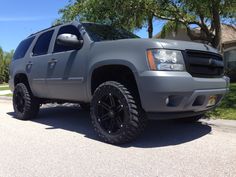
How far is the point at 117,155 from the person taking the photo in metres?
4.73

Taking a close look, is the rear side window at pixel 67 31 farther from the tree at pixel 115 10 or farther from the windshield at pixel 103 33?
the tree at pixel 115 10

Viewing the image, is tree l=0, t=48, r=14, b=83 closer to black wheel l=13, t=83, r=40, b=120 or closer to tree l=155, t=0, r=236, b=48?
tree l=155, t=0, r=236, b=48

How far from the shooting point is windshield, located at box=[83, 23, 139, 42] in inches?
239

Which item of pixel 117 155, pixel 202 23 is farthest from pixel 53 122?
pixel 202 23

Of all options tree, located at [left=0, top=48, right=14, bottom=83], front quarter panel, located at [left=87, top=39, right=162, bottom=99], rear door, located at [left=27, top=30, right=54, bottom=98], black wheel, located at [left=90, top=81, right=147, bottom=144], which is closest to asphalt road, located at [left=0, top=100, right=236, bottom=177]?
black wheel, located at [left=90, top=81, right=147, bottom=144]

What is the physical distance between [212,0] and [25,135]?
16.4 feet

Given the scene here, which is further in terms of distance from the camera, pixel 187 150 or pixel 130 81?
pixel 130 81

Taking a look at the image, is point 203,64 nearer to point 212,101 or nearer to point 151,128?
point 212,101

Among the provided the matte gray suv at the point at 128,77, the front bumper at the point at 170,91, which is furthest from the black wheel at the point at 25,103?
the front bumper at the point at 170,91

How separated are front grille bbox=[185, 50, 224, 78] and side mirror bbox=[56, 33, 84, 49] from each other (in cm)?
192

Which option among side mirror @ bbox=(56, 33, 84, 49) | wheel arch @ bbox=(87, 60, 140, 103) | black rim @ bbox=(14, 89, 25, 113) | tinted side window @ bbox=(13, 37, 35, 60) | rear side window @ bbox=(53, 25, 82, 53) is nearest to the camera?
wheel arch @ bbox=(87, 60, 140, 103)

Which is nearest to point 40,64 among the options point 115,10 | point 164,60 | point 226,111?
point 115,10

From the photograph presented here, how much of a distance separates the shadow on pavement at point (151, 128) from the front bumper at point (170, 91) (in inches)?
25.8

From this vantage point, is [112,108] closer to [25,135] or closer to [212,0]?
[25,135]
